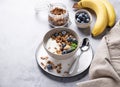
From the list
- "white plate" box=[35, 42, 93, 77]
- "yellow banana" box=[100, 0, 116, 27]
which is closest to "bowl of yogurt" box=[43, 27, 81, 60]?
"white plate" box=[35, 42, 93, 77]

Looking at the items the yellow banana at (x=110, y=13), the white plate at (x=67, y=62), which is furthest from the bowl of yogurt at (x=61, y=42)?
the yellow banana at (x=110, y=13)

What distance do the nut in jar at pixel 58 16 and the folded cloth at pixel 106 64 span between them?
16 centimetres

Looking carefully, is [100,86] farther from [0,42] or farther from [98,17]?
[0,42]

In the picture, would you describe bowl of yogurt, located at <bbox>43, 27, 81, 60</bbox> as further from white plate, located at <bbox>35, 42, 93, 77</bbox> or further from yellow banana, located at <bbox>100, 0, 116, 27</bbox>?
yellow banana, located at <bbox>100, 0, 116, 27</bbox>

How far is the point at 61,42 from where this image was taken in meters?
0.85

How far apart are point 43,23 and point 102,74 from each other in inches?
12.9

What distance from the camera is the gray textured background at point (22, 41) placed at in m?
0.80

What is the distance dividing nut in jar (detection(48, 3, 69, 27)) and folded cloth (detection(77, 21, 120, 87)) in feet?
0.53

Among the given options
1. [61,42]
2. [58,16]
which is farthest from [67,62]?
[58,16]

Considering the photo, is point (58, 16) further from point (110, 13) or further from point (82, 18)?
point (110, 13)

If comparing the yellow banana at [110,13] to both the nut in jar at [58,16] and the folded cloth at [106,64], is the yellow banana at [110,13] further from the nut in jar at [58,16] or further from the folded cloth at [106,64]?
the nut in jar at [58,16]

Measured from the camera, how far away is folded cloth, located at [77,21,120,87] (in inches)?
28.7

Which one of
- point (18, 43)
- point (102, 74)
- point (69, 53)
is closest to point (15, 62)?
point (18, 43)

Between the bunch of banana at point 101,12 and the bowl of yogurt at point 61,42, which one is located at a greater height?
the bunch of banana at point 101,12
